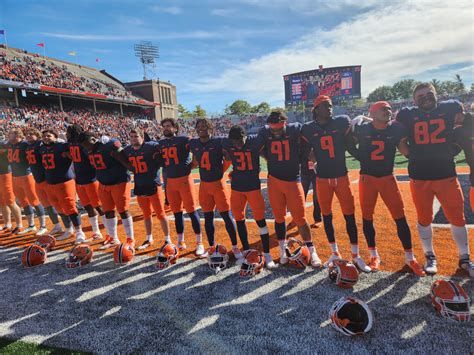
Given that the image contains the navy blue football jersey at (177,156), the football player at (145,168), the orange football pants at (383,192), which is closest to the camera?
the orange football pants at (383,192)

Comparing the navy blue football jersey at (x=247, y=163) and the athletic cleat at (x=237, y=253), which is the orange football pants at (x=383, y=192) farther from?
the athletic cleat at (x=237, y=253)

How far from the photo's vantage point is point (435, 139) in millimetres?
3568

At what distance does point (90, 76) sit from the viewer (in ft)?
139

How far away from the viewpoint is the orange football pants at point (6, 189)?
6.52m

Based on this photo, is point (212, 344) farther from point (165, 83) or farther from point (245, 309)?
→ point (165, 83)

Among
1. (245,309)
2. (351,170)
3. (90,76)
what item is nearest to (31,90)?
(90,76)

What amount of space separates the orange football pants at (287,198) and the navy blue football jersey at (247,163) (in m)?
0.24

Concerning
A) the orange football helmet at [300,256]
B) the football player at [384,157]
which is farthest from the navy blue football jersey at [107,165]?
the football player at [384,157]

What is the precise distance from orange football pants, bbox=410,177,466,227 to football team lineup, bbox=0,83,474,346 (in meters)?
0.01

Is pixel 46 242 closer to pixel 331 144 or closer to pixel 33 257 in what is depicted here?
pixel 33 257

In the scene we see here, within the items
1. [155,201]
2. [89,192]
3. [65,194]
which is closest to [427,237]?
[155,201]

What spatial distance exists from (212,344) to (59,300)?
7.20 feet

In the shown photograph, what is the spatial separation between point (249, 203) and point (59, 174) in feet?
12.3

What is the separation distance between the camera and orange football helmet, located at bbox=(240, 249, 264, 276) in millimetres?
4051
